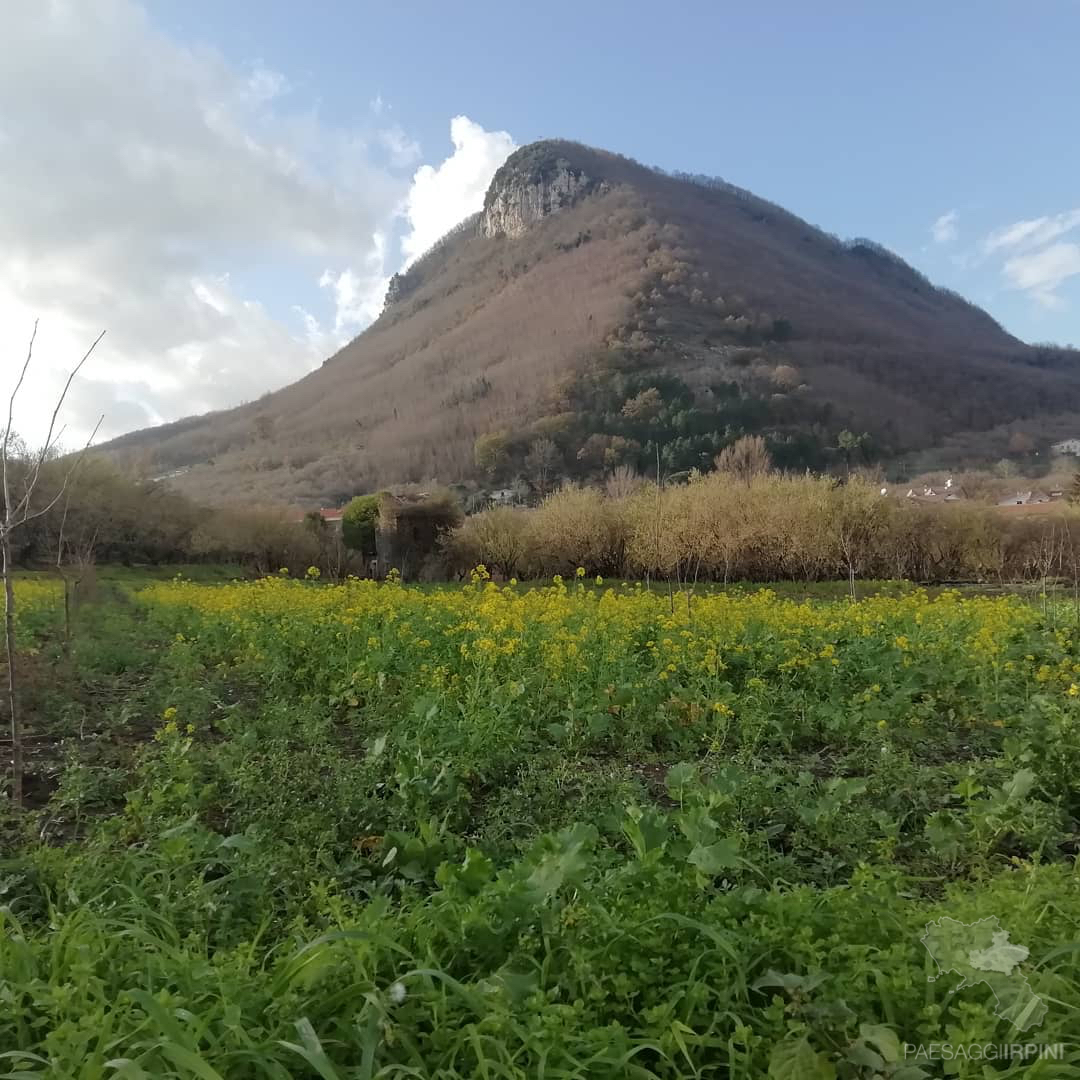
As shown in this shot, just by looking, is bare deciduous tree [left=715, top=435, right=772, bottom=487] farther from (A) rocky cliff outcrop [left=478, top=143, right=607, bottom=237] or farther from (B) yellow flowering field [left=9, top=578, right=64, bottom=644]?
(A) rocky cliff outcrop [left=478, top=143, right=607, bottom=237]

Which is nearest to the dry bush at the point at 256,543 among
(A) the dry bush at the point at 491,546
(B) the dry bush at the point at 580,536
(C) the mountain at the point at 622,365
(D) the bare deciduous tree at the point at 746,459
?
(A) the dry bush at the point at 491,546

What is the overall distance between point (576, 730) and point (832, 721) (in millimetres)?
1573

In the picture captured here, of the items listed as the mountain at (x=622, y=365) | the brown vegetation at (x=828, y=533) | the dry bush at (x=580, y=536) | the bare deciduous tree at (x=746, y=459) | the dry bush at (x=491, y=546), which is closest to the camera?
the brown vegetation at (x=828, y=533)

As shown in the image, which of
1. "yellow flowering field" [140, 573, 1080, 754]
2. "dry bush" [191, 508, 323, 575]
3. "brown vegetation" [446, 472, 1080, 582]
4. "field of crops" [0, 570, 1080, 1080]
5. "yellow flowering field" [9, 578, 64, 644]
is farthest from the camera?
"dry bush" [191, 508, 323, 575]

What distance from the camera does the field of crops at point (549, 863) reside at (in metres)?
1.61

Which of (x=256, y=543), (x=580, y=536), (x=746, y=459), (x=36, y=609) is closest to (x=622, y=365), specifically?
(x=746, y=459)

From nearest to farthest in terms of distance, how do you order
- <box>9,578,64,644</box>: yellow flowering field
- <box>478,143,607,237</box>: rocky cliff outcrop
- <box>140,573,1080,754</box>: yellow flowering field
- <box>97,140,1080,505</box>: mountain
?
<box>140,573,1080,754</box>: yellow flowering field
<box>9,578,64,644</box>: yellow flowering field
<box>97,140,1080,505</box>: mountain
<box>478,143,607,237</box>: rocky cliff outcrop

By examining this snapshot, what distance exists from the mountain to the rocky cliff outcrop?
0.48 m

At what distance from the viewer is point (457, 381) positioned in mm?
93812

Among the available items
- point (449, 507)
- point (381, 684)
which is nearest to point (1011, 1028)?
point (381, 684)

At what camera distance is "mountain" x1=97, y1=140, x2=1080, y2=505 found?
6612 centimetres

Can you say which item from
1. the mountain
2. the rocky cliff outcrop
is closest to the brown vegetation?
the mountain

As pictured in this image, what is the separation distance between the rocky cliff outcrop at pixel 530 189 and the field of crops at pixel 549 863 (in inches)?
6037

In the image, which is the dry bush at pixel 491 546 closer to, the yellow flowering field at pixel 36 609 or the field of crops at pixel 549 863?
the yellow flowering field at pixel 36 609
